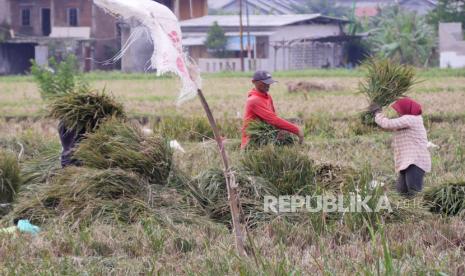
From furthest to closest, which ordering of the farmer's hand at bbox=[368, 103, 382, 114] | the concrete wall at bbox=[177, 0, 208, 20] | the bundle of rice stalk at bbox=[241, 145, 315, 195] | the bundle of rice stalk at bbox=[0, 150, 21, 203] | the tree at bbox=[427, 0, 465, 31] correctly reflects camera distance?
the concrete wall at bbox=[177, 0, 208, 20] → the tree at bbox=[427, 0, 465, 31] → the farmer's hand at bbox=[368, 103, 382, 114] → the bundle of rice stalk at bbox=[0, 150, 21, 203] → the bundle of rice stalk at bbox=[241, 145, 315, 195]

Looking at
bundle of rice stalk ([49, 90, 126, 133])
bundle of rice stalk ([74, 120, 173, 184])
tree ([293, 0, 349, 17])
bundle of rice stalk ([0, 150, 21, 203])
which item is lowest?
bundle of rice stalk ([0, 150, 21, 203])

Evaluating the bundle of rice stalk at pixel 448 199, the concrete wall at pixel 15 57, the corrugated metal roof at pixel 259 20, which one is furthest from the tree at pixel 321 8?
the bundle of rice stalk at pixel 448 199

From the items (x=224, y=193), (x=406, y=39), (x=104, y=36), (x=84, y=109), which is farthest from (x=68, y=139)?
(x=104, y=36)

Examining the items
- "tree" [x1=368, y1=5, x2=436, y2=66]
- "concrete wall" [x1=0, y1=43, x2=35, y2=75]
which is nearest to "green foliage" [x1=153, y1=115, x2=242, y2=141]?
"tree" [x1=368, y1=5, x2=436, y2=66]

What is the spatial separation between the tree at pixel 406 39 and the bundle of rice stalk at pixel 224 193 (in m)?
32.5

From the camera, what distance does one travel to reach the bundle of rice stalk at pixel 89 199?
22.6 feet

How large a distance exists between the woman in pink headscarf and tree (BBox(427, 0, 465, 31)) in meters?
35.0

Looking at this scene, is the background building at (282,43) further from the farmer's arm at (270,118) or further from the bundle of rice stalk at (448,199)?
the bundle of rice stalk at (448,199)

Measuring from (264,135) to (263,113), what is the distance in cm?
20

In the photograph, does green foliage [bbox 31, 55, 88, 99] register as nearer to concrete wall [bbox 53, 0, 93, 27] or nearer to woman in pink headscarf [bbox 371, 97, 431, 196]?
woman in pink headscarf [bbox 371, 97, 431, 196]

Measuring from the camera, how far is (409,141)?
8.13 m

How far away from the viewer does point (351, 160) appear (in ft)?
34.0

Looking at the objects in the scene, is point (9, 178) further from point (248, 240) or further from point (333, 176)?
point (248, 240)

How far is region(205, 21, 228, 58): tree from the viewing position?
144 feet
